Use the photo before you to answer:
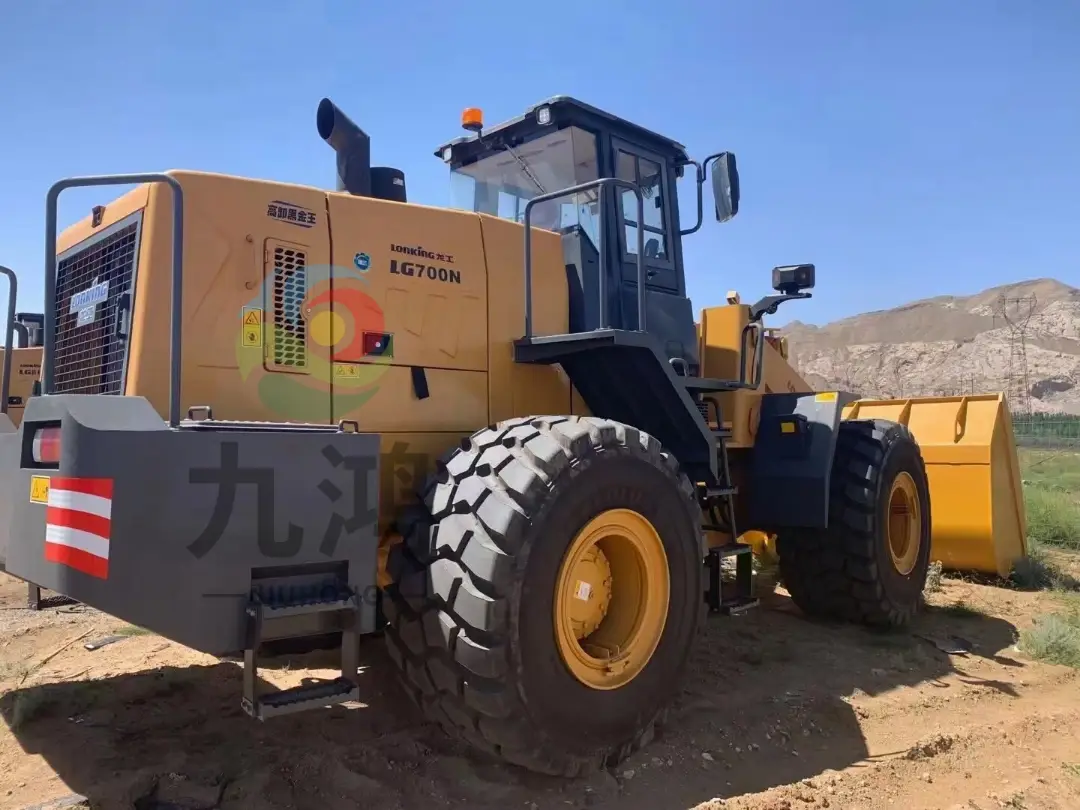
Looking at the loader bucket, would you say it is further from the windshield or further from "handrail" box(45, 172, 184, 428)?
"handrail" box(45, 172, 184, 428)

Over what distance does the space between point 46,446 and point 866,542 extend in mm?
5056

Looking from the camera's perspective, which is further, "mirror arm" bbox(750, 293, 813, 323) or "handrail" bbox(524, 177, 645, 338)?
"mirror arm" bbox(750, 293, 813, 323)

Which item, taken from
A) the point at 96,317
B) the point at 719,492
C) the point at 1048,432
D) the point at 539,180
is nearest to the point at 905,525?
the point at 719,492

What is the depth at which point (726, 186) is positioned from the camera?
5582mm

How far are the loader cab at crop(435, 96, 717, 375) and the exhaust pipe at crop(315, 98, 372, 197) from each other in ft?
4.14

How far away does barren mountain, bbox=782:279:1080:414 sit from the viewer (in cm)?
5381

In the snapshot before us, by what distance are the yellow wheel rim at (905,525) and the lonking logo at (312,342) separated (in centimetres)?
437

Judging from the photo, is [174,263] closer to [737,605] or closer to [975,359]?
[737,605]

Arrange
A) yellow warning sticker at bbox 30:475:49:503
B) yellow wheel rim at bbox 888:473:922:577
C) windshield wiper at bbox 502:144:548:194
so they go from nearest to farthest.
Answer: yellow warning sticker at bbox 30:475:49:503 → windshield wiper at bbox 502:144:548:194 → yellow wheel rim at bbox 888:473:922:577

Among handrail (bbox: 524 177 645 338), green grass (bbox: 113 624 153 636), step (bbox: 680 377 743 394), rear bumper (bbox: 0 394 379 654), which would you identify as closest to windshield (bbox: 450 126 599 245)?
handrail (bbox: 524 177 645 338)

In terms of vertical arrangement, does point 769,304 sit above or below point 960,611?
above

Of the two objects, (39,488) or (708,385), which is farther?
(708,385)

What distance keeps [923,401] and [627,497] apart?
19.2 ft

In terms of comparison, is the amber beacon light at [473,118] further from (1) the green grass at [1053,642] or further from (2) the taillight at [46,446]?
(1) the green grass at [1053,642]
